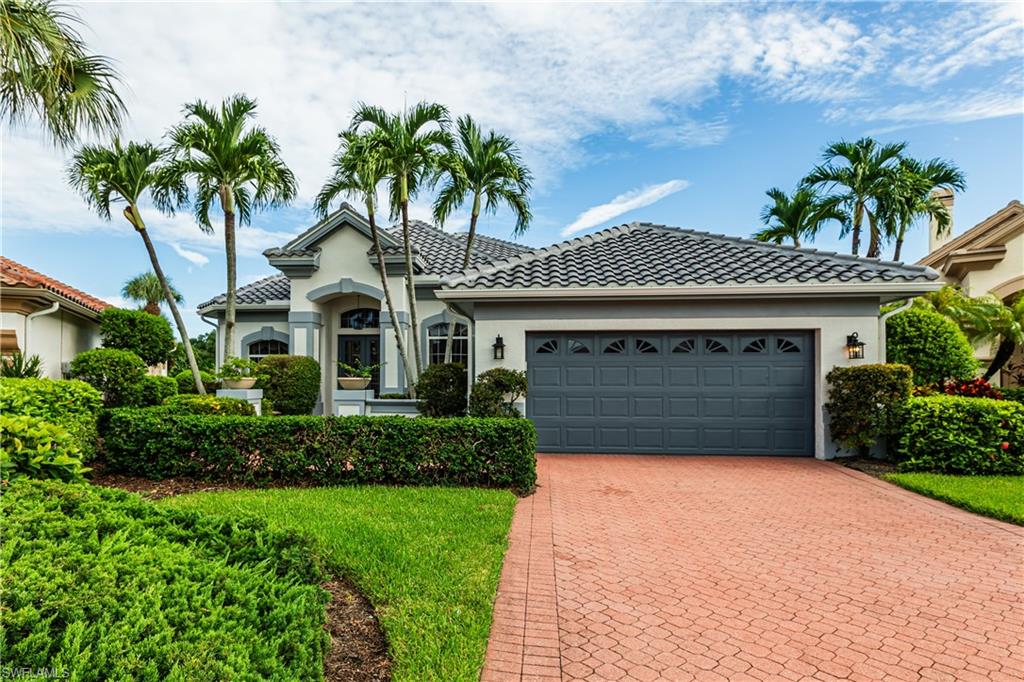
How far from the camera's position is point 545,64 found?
9.53 meters

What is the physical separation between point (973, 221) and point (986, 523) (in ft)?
55.8

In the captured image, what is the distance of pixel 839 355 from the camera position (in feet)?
33.2

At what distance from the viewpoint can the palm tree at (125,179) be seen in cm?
1127

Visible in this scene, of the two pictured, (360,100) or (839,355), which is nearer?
(839,355)

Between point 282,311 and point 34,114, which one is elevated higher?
point 34,114

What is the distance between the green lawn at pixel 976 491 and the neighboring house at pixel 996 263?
8964mm

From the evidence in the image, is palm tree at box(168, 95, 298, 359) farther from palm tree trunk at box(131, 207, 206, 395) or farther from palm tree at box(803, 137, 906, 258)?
palm tree at box(803, 137, 906, 258)

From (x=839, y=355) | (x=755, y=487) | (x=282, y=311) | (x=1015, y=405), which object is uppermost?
(x=282, y=311)

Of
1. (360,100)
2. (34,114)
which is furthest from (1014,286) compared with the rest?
(34,114)

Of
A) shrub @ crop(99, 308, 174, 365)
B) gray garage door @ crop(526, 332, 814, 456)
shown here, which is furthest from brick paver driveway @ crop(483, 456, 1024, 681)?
shrub @ crop(99, 308, 174, 365)

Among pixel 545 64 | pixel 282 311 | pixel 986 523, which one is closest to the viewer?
pixel 986 523

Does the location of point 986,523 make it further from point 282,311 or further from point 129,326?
point 129,326

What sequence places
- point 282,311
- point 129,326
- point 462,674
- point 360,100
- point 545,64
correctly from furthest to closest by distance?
point 282,311 < point 129,326 < point 360,100 < point 545,64 < point 462,674

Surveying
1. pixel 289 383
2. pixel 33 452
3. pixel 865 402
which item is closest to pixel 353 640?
pixel 33 452
